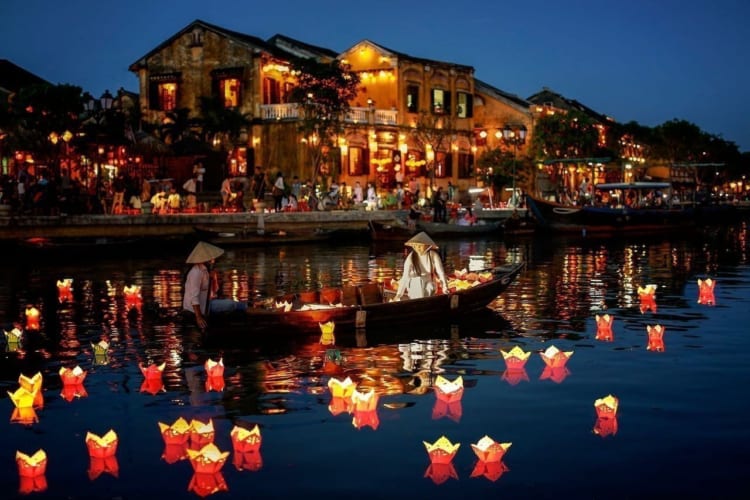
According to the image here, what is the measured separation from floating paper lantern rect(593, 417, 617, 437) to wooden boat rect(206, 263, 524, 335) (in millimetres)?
4569

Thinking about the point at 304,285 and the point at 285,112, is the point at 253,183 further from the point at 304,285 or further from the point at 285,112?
the point at 304,285

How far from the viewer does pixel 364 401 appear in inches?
309

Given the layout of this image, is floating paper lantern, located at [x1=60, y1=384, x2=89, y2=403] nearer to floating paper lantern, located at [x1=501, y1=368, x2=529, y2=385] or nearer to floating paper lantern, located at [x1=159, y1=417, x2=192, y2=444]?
floating paper lantern, located at [x1=159, y1=417, x2=192, y2=444]

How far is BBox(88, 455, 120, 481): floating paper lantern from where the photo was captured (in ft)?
22.0

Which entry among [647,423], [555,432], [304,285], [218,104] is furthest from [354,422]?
[218,104]

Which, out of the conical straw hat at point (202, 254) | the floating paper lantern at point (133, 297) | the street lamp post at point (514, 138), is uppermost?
the street lamp post at point (514, 138)

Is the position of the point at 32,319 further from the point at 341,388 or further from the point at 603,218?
the point at 603,218

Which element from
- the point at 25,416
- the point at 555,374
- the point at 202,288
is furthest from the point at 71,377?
the point at 555,374

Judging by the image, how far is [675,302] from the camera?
52.6ft

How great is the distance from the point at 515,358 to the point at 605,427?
2.17m

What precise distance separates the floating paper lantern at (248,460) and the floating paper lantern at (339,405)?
132 centimetres

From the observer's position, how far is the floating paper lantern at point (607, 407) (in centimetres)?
779

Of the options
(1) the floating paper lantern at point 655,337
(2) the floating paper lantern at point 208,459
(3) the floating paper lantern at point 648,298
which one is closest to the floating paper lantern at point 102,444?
(2) the floating paper lantern at point 208,459

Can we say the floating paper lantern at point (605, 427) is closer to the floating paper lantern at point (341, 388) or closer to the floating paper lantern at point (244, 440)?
the floating paper lantern at point (341, 388)
